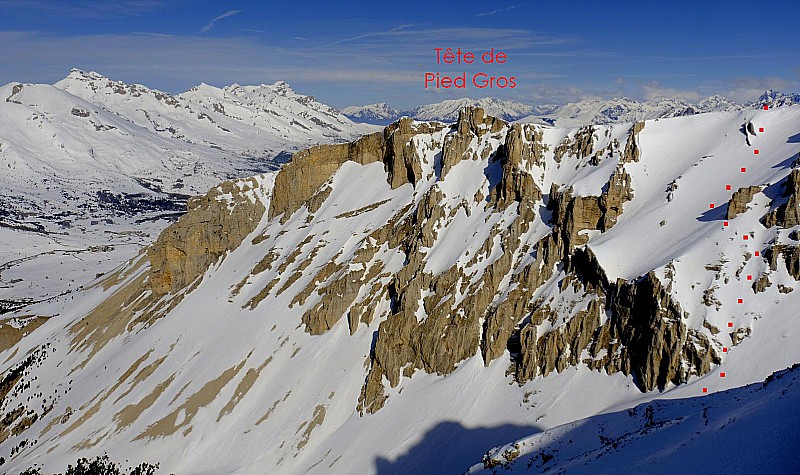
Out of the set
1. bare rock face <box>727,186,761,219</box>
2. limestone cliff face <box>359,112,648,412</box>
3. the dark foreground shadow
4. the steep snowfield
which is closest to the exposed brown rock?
limestone cliff face <box>359,112,648,412</box>

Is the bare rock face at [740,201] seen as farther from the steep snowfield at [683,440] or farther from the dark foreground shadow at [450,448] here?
the dark foreground shadow at [450,448]

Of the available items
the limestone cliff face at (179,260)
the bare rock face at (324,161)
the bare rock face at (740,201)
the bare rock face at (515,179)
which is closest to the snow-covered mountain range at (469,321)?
the bare rock face at (740,201)

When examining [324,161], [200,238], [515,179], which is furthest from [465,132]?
[200,238]

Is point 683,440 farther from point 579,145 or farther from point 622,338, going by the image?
point 579,145

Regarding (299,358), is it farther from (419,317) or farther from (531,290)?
(531,290)

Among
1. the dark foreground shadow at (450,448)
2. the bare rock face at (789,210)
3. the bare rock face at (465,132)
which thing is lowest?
the dark foreground shadow at (450,448)

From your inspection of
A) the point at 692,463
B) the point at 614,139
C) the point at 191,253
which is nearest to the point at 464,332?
the point at 614,139
